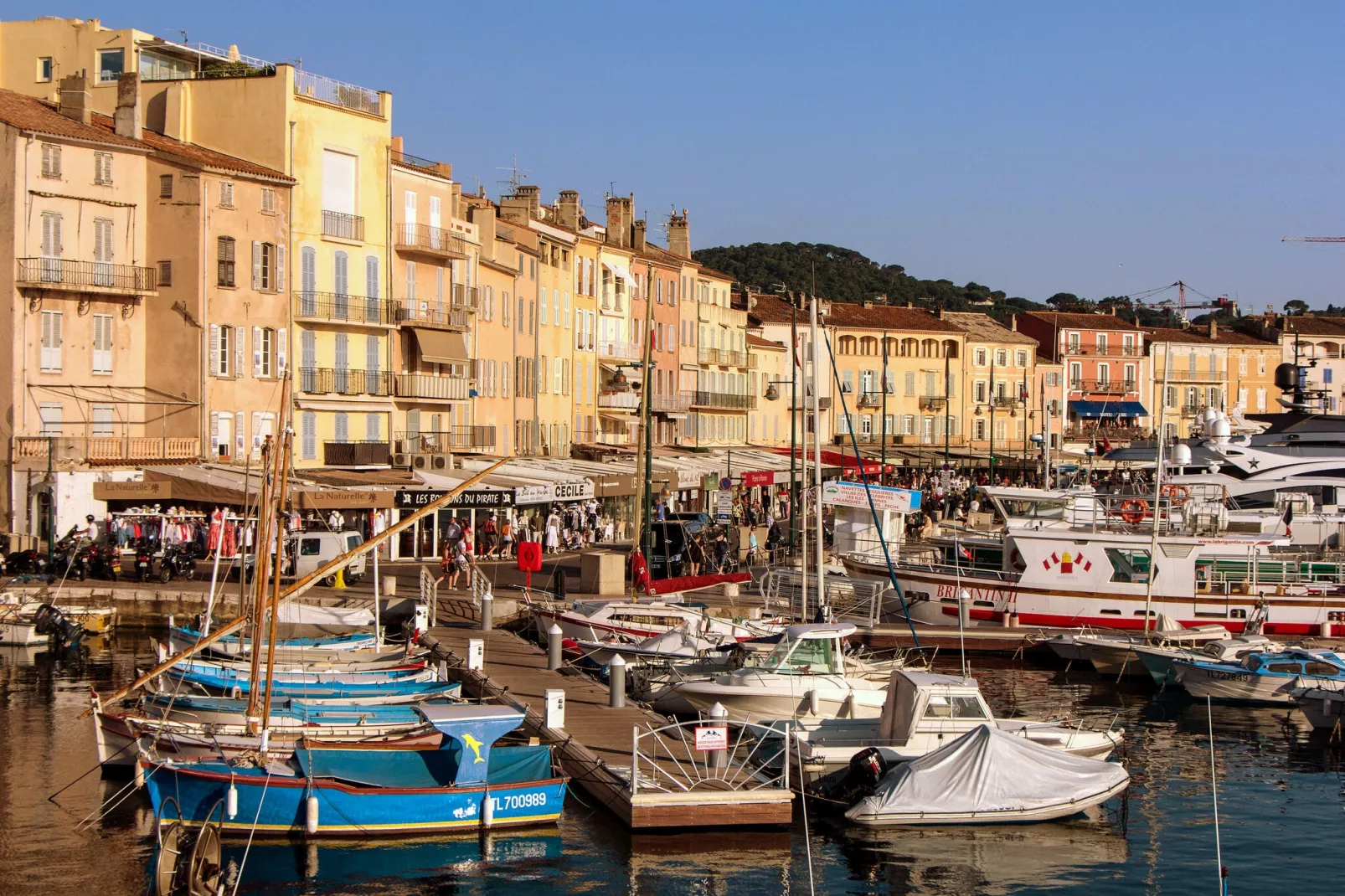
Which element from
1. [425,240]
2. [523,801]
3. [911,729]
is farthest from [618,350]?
[523,801]

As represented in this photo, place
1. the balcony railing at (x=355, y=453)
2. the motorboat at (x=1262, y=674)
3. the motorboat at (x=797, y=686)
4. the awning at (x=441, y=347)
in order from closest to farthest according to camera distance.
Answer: the motorboat at (x=797, y=686), the motorboat at (x=1262, y=674), the balcony railing at (x=355, y=453), the awning at (x=441, y=347)

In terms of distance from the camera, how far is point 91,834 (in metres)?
23.4

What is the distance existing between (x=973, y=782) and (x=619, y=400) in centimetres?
5271

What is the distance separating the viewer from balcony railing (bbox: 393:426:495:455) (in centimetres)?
5772

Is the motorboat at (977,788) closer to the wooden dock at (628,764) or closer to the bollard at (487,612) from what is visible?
the wooden dock at (628,764)

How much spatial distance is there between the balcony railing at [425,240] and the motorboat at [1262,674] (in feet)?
103

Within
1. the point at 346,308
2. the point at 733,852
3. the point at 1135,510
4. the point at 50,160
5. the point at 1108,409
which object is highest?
the point at 50,160

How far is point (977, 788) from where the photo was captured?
81.3ft

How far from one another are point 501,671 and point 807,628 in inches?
274

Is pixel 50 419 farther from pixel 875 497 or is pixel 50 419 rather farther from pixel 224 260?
pixel 875 497

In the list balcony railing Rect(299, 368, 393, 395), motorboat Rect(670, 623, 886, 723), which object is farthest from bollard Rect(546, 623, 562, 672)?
balcony railing Rect(299, 368, 393, 395)

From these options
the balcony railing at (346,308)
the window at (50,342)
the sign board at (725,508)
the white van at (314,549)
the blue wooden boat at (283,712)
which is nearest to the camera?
the blue wooden boat at (283,712)

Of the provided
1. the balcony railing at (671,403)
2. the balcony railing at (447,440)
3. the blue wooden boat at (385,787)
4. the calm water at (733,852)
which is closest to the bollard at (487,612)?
the calm water at (733,852)

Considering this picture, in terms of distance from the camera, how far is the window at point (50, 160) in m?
48.2
